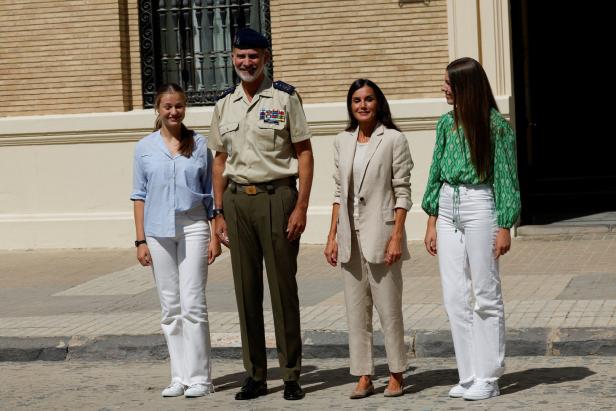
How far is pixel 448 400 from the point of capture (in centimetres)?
745

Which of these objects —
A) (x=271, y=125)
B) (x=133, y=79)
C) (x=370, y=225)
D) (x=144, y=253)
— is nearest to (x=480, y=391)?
(x=370, y=225)

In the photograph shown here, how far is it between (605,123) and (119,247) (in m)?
7.51

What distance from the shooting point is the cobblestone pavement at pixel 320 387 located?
291 inches

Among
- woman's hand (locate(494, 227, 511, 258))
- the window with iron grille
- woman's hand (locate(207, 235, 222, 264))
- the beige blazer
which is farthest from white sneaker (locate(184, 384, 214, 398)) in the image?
the window with iron grille

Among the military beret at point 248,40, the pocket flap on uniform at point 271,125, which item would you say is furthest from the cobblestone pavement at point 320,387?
the military beret at point 248,40

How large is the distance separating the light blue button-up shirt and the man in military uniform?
136 millimetres

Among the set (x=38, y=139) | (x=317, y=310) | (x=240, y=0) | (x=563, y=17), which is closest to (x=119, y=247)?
(x=38, y=139)

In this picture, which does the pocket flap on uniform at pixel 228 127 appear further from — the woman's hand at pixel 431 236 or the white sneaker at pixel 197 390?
the white sneaker at pixel 197 390

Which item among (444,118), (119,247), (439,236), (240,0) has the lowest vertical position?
(119,247)

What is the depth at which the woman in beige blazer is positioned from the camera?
24.7 feet

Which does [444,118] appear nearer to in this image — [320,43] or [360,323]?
[360,323]

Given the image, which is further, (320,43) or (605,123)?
(605,123)

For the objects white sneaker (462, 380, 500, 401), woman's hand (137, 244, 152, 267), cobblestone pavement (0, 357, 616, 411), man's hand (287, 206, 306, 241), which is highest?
man's hand (287, 206, 306, 241)

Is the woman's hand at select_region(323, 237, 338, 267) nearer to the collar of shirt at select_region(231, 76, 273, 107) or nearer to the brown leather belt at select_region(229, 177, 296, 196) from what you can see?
the brown leather belt at select_region(229, 177, 296, 196)
